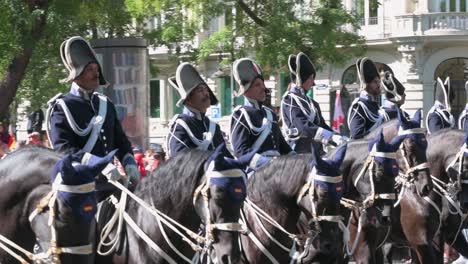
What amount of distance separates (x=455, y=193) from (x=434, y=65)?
30.5 metres

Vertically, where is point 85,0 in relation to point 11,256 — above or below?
above

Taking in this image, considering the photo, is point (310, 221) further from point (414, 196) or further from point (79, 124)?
point (414, 196)

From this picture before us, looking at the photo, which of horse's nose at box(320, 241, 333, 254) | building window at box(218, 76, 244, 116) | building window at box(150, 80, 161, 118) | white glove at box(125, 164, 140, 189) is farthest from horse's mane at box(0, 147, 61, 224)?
building window at box(150, 80, 161, 118)

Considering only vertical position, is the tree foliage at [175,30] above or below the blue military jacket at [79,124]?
above

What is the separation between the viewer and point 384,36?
44562 mm

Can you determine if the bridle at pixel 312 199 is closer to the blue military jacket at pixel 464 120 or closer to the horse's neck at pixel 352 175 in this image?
the horse's neck at pixel 352 175

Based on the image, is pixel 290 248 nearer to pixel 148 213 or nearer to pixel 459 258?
pixel 148 213

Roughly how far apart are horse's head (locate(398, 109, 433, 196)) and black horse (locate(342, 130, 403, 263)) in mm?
741

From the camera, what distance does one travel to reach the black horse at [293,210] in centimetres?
1012

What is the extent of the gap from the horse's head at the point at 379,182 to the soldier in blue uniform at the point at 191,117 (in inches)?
70.7

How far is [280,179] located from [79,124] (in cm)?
195

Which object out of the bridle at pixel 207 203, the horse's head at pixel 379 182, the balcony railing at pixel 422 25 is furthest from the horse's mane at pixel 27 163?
the balcony railing at pixel 422 25

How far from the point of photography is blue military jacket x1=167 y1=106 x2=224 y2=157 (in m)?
10.8

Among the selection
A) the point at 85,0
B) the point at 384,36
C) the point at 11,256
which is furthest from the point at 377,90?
the point at 384,36
